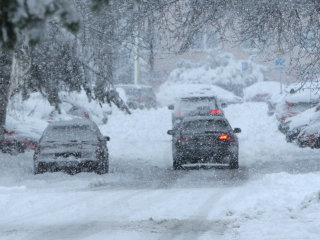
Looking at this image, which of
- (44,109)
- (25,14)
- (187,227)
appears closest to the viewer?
(25,14)

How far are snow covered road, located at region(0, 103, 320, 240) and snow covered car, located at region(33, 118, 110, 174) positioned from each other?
0.34 metres

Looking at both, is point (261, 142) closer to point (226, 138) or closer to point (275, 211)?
point (226, 138)

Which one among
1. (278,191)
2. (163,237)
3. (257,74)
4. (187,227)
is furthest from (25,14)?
(257,74)

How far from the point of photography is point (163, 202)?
11977mm

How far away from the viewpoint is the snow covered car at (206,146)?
1902 cm

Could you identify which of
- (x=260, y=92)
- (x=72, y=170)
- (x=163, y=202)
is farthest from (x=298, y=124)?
(x=260, y=92)

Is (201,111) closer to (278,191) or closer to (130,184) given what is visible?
(130,184)

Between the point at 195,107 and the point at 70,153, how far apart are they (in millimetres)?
13251

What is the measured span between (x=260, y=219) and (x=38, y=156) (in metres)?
8.29

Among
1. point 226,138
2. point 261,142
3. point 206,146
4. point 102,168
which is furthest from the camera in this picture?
point 261,142

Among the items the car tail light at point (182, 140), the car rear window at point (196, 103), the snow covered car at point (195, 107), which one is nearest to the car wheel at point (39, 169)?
the car tail light at point (182, 140)

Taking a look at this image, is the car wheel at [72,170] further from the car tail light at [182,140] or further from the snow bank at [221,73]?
the snow bank at [221,73]

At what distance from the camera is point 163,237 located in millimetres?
8789

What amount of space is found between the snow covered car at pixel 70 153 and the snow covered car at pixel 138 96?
81.5ft
